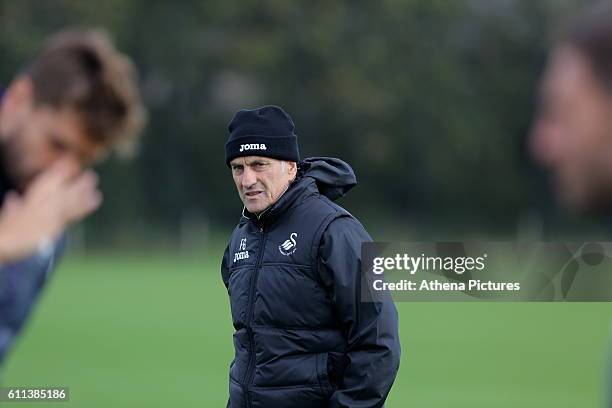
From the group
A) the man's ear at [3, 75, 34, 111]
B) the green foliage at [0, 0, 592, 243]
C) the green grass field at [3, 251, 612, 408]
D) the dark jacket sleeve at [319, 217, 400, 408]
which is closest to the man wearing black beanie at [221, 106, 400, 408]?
the dark jacket sleeve at [319, 217, 400, 408]

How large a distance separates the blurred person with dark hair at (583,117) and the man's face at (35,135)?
4.72ft

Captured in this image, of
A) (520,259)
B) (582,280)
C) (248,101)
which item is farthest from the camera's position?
(248,101)

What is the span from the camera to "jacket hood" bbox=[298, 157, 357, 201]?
561 centimetres

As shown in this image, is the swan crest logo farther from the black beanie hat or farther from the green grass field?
the green grass field

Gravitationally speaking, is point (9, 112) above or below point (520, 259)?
below

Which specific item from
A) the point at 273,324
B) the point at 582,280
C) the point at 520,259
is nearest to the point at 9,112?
the point at 273,324

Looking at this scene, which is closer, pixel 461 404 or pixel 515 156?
pixel 461 404

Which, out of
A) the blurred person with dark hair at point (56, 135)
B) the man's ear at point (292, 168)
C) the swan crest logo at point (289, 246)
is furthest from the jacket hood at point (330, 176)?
the blurred person with dark hair at point (56, 135)

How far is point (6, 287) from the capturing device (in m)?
3.82

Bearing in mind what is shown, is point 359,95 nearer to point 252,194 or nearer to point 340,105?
point 340,105

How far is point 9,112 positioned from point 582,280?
622 cm

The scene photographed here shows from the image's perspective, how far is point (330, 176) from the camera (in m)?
5.63

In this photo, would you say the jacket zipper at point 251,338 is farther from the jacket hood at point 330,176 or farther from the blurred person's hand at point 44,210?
the blurred person's hand at point 44,210

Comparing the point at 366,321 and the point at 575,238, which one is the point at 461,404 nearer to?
the point at 366,321
